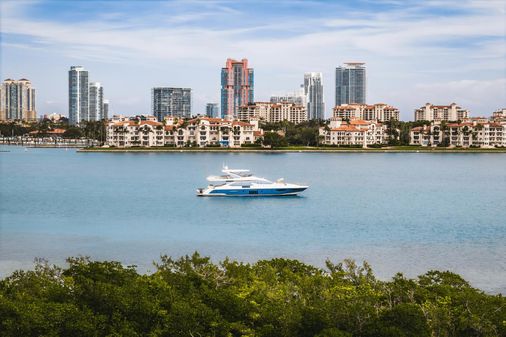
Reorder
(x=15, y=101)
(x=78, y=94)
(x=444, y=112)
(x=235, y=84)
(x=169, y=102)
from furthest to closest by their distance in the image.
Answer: (x=15, y=101) < (x=78, y=94) < (x=235, y=84) < (x=169, y=102) < (x=444, y=112)

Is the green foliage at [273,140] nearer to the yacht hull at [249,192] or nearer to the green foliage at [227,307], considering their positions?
the yacht hull at [249,192]

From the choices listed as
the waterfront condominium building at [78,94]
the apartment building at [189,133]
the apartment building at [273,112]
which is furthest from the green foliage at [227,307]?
the waterfront condominium building at [78,94]

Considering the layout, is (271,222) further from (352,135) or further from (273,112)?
(273,112)

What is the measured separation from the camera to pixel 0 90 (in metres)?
187

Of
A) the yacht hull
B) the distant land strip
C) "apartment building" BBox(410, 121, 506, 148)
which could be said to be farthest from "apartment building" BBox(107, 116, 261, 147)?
the yacht hull

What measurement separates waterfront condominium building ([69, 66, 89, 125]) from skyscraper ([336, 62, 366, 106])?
69200mm

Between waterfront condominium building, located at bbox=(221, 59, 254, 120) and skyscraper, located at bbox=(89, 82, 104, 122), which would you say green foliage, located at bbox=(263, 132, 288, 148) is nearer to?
waterfront condominium building, located at bbox=(221, 59, 254, 120)

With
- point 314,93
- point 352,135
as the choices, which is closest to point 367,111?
point 352,135

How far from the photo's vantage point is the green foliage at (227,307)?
8.93m

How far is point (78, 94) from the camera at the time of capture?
180 meters

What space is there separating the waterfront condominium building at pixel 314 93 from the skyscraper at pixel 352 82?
6.36 metres

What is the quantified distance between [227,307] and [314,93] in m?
183

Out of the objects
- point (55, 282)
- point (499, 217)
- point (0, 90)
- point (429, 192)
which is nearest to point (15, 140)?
point (0, 90)

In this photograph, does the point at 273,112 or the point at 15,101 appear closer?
the point at 273,112
